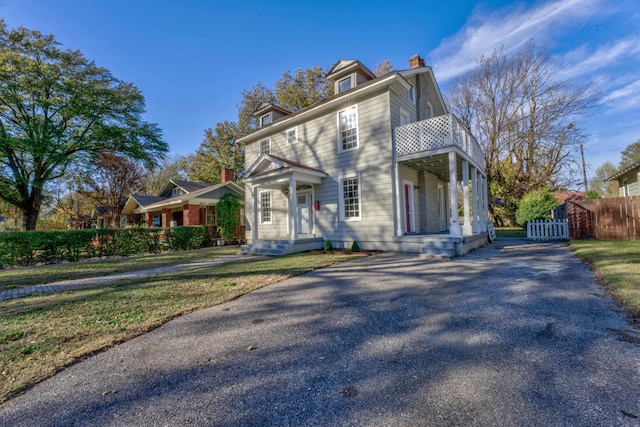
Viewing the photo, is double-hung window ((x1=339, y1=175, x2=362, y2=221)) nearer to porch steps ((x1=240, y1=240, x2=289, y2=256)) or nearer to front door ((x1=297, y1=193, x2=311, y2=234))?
front door ((x1=297, y1=193, x2=311, y2=234))

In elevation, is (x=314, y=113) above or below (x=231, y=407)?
above

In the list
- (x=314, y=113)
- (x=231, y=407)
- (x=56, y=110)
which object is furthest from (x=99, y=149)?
(x=231, y=407)

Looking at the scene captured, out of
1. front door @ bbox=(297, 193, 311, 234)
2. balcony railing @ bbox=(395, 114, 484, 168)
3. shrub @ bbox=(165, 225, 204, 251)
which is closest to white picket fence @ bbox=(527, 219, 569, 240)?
balcony railing @ bbox=(395, 114, 484, 168)

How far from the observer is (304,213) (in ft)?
43.1

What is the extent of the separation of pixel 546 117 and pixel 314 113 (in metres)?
18.5

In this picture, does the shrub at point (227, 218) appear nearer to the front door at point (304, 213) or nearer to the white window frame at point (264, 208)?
the white window frame at point (264, 208)

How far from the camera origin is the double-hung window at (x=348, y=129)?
446 inches

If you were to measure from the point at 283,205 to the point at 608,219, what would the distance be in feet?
45.3

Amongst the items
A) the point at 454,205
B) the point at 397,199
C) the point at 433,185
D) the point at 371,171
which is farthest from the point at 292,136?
the point at 454,205

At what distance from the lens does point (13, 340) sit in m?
3.24

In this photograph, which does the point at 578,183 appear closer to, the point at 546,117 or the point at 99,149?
the point at 546,117

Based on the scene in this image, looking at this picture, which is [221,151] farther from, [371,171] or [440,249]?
[440,249]

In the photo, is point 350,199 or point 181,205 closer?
point 350,199

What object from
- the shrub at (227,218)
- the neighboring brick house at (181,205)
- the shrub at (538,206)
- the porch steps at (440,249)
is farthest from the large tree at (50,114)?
the shrub at (538,206)
